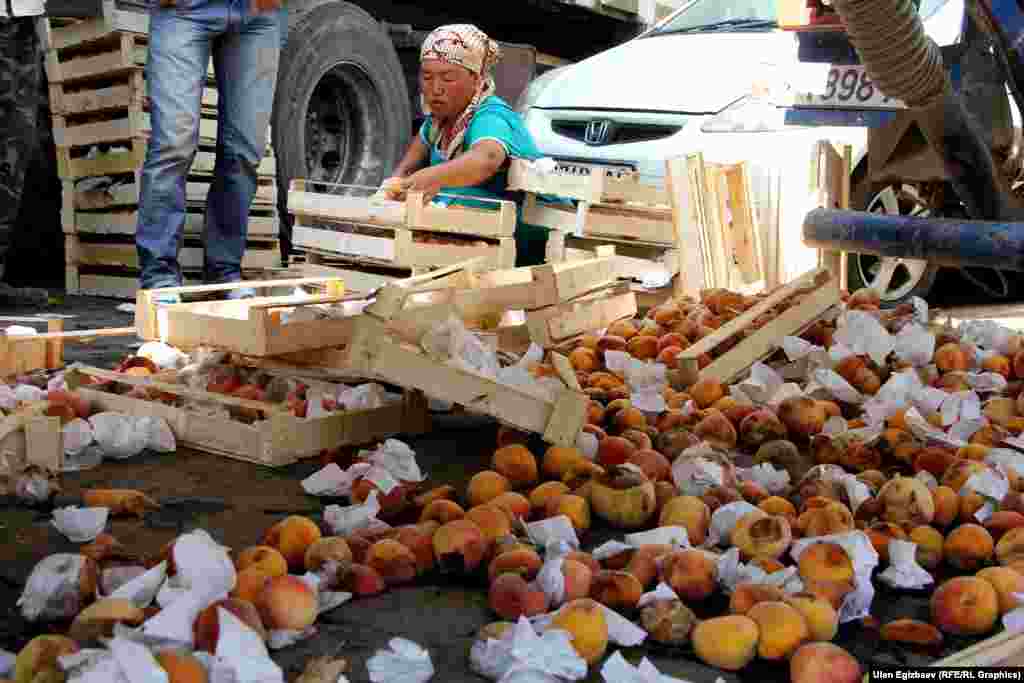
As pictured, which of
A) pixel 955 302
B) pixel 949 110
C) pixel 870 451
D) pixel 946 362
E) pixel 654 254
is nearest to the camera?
pixel 870 451

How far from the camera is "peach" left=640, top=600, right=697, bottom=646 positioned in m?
1.96

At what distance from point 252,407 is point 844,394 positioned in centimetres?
169

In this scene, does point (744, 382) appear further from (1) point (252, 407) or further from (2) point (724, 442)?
(1) point (252, 407)

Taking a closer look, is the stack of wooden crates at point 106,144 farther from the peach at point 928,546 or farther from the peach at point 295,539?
the peach at point 928,546

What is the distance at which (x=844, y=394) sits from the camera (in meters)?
3.44

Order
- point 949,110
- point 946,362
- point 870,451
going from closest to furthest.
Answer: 1. point 870,451
2. point 949,110
3. point 946,362

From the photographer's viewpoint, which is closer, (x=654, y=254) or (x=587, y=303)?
(x=587, y=303)

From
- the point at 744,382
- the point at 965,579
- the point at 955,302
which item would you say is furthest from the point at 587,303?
the point at 955,302

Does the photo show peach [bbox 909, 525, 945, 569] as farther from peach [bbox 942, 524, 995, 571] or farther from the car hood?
the car hood

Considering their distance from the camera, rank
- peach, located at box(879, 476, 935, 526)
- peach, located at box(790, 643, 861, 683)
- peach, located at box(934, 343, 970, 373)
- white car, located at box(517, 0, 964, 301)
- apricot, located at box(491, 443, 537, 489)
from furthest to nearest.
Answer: white car, located at box(517, 0, 964, 301), peach, located at box(934, 343, 970, 373), apricot, located at box(491, 443, 537, 489), peach, located at box(879, 476, 935, 526), peach, located at box(790, 643, 861, 683)

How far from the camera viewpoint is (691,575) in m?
2.09

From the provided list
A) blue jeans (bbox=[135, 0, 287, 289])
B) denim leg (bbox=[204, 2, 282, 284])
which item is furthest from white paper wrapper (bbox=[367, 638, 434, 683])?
denim leg (bbox=[204, 2, 282, 284])

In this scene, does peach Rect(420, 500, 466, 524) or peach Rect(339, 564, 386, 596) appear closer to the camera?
peach Rect(339, 564, 386, 596)

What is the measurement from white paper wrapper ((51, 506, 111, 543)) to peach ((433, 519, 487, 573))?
709 millimetres
